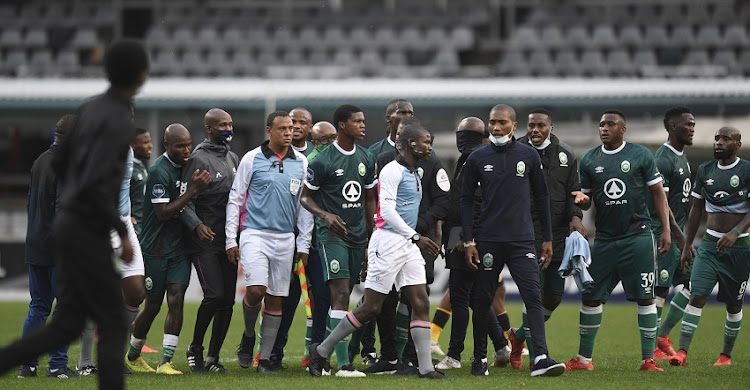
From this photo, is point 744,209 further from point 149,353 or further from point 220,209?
point 149,353

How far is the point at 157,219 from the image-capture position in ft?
36.3

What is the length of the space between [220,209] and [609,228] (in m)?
4.14

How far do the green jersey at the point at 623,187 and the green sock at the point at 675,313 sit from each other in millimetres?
2313

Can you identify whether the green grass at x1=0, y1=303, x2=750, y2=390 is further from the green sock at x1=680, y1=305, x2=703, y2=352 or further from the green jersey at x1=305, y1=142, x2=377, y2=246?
the green jersey at x1=305, y1=142, x2=377, y2=246

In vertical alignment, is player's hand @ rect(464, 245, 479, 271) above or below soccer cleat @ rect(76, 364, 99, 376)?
above

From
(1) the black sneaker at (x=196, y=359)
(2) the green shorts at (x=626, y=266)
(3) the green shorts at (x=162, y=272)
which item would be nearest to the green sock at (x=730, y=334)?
(2) the green shorts at (x=626, y=266)

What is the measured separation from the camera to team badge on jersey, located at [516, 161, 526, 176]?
10.2 m

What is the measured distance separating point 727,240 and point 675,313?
1.54 m

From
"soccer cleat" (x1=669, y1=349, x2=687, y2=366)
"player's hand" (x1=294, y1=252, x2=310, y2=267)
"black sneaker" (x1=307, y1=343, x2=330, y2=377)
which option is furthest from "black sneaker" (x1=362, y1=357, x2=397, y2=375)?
"soccer cleat" (x1=669, y1=349, x2=687, y2=366)

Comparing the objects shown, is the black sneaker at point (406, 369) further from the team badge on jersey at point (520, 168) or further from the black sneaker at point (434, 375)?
the team badge on jersey at point (520, 168)

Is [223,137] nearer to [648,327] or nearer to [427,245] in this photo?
[427,245]

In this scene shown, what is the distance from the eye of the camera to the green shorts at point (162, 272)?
433 inches

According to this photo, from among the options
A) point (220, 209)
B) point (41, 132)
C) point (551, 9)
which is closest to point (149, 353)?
point (220, 209)

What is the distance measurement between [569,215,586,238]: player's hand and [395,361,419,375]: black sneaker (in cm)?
223
